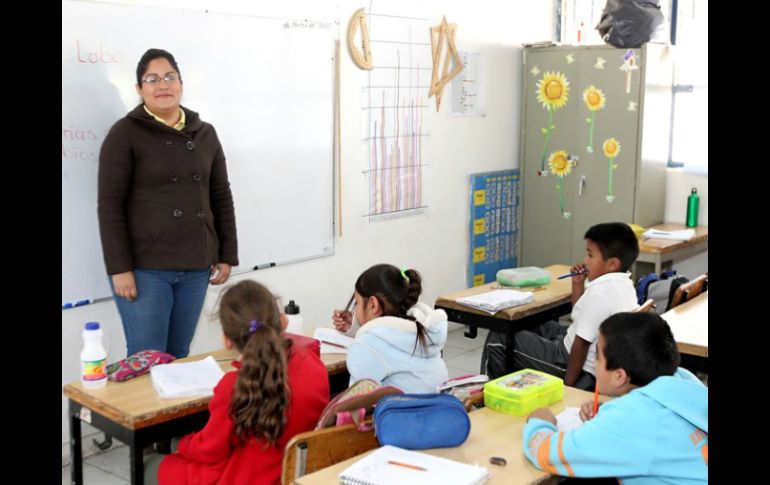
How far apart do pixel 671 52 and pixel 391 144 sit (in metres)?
2.07

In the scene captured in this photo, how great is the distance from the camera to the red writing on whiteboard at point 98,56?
128 inches

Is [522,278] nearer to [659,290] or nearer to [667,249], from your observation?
[659,290]

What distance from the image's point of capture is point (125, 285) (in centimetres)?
321

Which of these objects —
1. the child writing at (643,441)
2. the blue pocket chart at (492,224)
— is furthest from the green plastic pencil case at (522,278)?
the child writing at (643,441)

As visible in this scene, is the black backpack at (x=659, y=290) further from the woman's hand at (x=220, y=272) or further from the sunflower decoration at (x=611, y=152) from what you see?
the woman's hand at (x=220, y=272)

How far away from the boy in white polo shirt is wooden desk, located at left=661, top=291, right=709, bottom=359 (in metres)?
0.19

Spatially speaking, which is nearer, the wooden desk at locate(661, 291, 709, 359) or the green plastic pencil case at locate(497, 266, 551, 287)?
the wooden desk at locate(661, 291, 709, 359)

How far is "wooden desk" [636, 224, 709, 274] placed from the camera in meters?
4.90

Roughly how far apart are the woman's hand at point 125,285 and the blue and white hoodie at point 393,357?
Answer: 111 centimetres

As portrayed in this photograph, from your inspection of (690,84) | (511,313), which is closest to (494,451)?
(511,313)

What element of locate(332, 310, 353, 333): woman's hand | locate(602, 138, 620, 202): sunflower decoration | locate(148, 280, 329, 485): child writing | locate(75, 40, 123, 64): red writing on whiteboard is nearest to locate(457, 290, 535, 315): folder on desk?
locate(332, 310, 353, 333): woman's hand

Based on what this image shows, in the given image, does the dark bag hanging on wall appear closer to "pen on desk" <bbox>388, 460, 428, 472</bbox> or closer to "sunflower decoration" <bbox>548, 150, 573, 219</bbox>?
"sunflower decoration" <bbox>548, 150, 573, 219</bbox>
